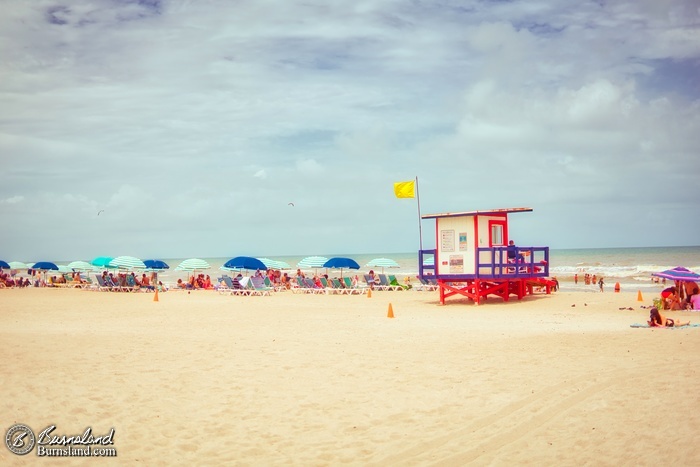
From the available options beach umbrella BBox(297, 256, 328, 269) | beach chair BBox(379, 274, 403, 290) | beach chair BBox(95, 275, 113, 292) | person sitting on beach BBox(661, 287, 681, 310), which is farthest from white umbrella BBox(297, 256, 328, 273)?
person sitting on beach BBox(661, 287, 681, 310)

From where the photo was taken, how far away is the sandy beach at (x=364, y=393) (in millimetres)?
6500

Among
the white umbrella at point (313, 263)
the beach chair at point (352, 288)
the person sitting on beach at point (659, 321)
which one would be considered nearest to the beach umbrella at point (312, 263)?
the white umbrella at point (313, 263)

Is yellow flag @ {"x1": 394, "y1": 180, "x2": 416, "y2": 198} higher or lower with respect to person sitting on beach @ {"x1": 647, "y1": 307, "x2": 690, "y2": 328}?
higher

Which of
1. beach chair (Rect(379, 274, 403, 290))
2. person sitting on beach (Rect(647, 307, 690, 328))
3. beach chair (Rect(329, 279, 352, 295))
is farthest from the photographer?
beach chair (Rect(379, 274, 403, 290))

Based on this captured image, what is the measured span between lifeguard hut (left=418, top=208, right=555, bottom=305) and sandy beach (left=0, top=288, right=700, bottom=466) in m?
7.36

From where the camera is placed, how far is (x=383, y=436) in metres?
7.01

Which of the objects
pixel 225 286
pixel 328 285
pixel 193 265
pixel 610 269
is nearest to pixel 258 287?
pixel 225 286

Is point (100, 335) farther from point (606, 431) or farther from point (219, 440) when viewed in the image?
point (606, 431)

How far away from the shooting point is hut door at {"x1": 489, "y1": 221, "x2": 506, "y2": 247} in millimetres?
23656

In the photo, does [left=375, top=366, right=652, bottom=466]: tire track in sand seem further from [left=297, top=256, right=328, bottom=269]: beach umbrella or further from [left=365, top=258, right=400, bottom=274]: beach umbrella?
[left=297, top=256, right=328, bottom=269]: beach umbrella

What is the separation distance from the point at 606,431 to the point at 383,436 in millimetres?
2471

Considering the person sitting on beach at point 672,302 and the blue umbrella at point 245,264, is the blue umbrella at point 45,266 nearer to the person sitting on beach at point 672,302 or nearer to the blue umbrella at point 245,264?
the blue umbrella at point 245,264

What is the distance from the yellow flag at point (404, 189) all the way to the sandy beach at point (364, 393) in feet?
45.6

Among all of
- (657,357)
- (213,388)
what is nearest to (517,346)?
(657,357)
